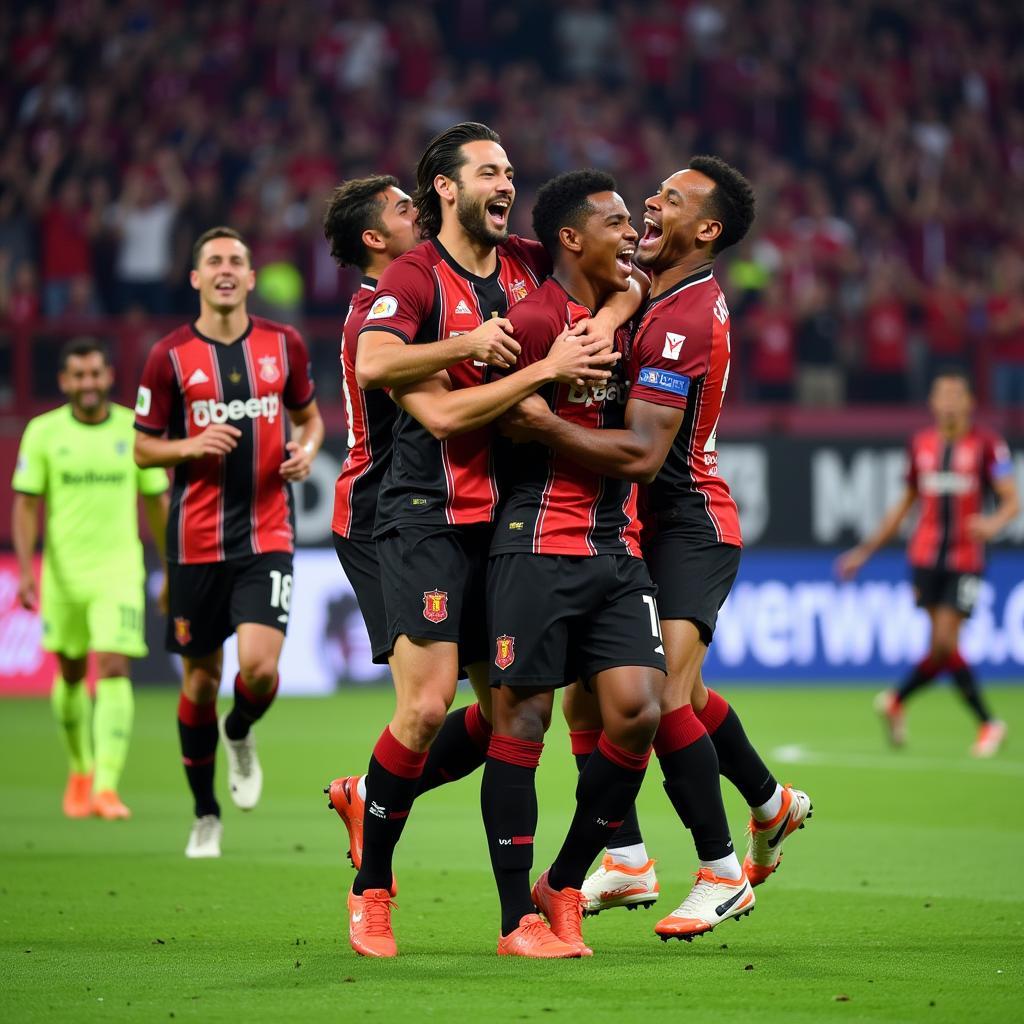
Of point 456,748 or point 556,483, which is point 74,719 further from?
point 556,483

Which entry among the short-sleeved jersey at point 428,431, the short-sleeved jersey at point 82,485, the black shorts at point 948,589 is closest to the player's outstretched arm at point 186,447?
the short-sleeved jersey at point 82,485

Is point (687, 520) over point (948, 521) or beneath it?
over

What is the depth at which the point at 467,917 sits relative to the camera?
664cm

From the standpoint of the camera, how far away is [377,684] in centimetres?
1742

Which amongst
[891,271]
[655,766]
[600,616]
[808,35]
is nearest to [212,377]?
[600,616]

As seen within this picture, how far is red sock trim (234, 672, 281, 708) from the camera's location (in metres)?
8.26

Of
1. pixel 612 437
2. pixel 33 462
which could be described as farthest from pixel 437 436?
pixel 33 462

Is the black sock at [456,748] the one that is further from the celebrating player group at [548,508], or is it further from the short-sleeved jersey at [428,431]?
the short-sleeved jersey at [428,431]

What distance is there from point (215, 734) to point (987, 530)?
7185 millimetres

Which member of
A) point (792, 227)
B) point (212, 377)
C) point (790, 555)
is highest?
point (792, 227)

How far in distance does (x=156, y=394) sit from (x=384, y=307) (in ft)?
9.42

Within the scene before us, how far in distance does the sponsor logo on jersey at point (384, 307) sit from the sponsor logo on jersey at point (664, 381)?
82 cm

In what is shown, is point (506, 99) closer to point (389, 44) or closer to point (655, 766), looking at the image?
point (389, 44)

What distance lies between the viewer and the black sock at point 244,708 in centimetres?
829
